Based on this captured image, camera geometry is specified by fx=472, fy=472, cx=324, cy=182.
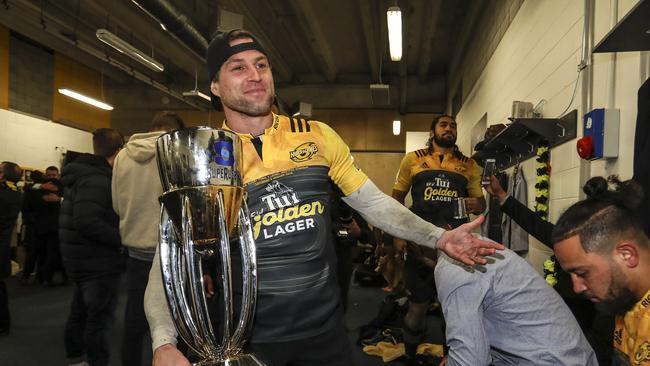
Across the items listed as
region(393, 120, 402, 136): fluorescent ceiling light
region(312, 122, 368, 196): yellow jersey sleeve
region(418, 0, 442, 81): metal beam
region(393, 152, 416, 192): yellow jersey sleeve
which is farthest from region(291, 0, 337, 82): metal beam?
region(312, 122, 368, 196): yellow jersey sleeve

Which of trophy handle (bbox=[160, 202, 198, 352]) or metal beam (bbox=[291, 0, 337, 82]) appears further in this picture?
metal beam (bbox=[291, 0, 337, 82])

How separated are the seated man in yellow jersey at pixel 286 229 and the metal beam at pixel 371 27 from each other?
573 cm

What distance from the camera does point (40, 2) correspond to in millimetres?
7453

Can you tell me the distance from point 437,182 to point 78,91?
9.71 meters

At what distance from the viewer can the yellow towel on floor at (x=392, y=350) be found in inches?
143

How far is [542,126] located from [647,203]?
1720 millimetres

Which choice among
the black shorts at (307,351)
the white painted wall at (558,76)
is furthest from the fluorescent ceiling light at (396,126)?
the black shorts at (307,351)

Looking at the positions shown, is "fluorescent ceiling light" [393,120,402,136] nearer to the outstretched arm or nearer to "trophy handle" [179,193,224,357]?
the outstretched arm

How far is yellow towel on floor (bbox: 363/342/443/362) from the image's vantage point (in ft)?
11.9

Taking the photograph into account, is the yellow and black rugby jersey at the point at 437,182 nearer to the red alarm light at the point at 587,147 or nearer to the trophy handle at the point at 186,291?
the red alarm light at the point at 587,147

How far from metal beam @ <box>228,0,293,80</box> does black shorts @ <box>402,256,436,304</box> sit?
268 cm

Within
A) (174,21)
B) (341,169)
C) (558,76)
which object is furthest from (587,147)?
(174,21)

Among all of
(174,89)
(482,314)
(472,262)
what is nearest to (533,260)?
(482,314)

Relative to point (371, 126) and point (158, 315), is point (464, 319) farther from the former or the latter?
point (371, 126)
